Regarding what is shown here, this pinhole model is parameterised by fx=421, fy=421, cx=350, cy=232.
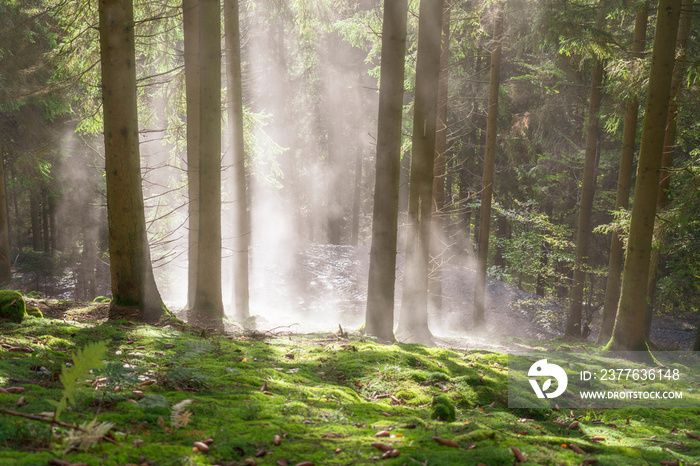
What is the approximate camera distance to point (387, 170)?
7.38 m

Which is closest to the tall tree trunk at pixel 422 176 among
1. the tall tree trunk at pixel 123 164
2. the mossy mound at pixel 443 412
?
the tall tree trunk at pixel 123 164

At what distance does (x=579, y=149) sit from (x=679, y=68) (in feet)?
27.7

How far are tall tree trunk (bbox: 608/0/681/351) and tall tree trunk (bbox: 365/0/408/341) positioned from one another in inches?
176

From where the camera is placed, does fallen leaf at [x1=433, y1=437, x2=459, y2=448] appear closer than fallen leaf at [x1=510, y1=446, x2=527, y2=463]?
No

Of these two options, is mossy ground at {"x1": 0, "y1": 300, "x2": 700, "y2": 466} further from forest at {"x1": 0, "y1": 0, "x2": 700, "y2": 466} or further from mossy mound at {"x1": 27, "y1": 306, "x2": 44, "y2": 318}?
mossy mound at {"x1": 27, "y1": 306, "x2": 44, "y2": 318}

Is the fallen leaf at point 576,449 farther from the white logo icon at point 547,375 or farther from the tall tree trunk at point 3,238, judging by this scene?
the tall tree trunk at point 3,238

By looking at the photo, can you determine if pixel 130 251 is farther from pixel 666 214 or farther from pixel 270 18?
pixel 666 214

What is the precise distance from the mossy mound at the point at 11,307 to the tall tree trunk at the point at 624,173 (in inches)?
435

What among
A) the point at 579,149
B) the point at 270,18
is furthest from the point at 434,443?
the point at 579,149

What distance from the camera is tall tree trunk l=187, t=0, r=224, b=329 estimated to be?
7125mm

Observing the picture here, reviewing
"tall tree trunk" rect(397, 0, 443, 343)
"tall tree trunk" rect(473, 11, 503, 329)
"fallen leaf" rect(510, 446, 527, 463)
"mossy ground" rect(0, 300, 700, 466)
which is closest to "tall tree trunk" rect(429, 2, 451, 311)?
"tall tree trunk" rect(473, 11, 503, 329)

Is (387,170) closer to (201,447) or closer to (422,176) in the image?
(422,176)

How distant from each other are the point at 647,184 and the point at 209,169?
26.0ft

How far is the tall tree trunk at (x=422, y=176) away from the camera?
27.5 feet
